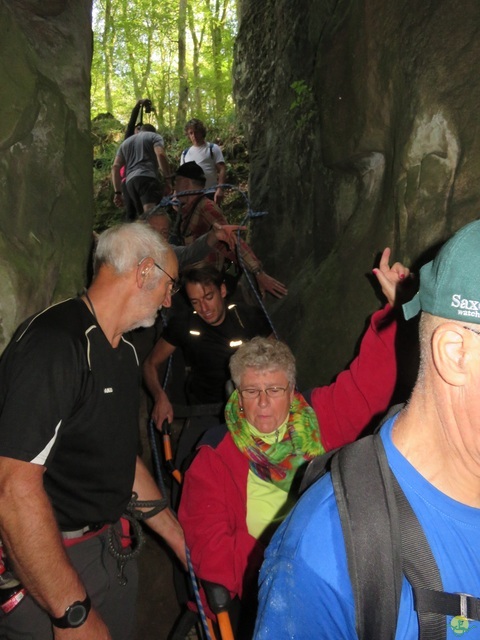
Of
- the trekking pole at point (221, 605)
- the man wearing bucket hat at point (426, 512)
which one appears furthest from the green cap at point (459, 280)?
the trekking pole at point (221, 605)

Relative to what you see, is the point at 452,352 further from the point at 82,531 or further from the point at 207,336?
the point at 207,336

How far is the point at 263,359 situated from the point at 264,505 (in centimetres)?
82

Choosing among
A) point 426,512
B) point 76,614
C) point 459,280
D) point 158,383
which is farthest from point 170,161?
point 426,512

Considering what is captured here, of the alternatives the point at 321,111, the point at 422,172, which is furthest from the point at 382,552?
the point at 321,111

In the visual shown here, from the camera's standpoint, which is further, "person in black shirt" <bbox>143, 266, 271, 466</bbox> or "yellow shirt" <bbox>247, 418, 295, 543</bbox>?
"person in black shirt" <bbox>143, 266, 271, 466</bbox>

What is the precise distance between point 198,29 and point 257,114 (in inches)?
478

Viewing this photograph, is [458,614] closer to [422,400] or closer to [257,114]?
[422,400]

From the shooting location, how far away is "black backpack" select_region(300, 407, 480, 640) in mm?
937

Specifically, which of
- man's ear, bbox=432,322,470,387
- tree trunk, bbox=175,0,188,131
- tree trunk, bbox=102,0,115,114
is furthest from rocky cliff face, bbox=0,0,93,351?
tree trunk, bbox=102,0,115,114

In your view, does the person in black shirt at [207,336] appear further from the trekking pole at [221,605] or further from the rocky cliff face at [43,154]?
the trekking pole at [221,605]

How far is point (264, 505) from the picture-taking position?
8.78 ft

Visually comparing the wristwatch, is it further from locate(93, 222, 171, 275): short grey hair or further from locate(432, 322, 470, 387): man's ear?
locate(432, 322, 470, 387): man's ear

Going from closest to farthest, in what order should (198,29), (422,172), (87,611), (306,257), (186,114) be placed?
(87,611) → (422,172) → (306,257) → (186,114) → (198,29)

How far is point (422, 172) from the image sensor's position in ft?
11.9
